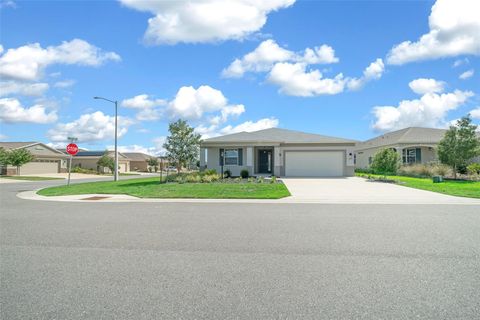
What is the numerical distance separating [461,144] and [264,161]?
15.1 metres

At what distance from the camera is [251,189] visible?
17188mm

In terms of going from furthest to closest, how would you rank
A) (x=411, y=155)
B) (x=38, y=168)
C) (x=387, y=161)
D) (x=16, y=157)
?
(x=38, y=168) < (x=16, y=157) < (x=411, y=155) < (x=387, y=161)

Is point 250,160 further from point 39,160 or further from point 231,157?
point 39,160

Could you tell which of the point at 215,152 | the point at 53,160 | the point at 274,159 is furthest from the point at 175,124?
the point at 53,160

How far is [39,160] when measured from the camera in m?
46.6

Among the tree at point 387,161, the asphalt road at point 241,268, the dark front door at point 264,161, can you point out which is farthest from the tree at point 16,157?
the tree at point 387,161

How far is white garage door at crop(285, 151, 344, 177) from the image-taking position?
93.7ft

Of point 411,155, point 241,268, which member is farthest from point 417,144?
point 241,268

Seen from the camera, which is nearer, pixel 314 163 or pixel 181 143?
pixel 181 143

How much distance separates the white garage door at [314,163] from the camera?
1125 inches

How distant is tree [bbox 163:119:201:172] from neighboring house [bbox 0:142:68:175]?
1234 inches

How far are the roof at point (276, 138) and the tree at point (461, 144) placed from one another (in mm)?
6791

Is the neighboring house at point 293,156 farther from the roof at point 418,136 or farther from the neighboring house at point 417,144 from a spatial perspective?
the roof at point 418,136

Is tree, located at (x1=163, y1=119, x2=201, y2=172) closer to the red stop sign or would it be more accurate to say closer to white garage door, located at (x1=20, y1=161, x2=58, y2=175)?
the red stop sign
